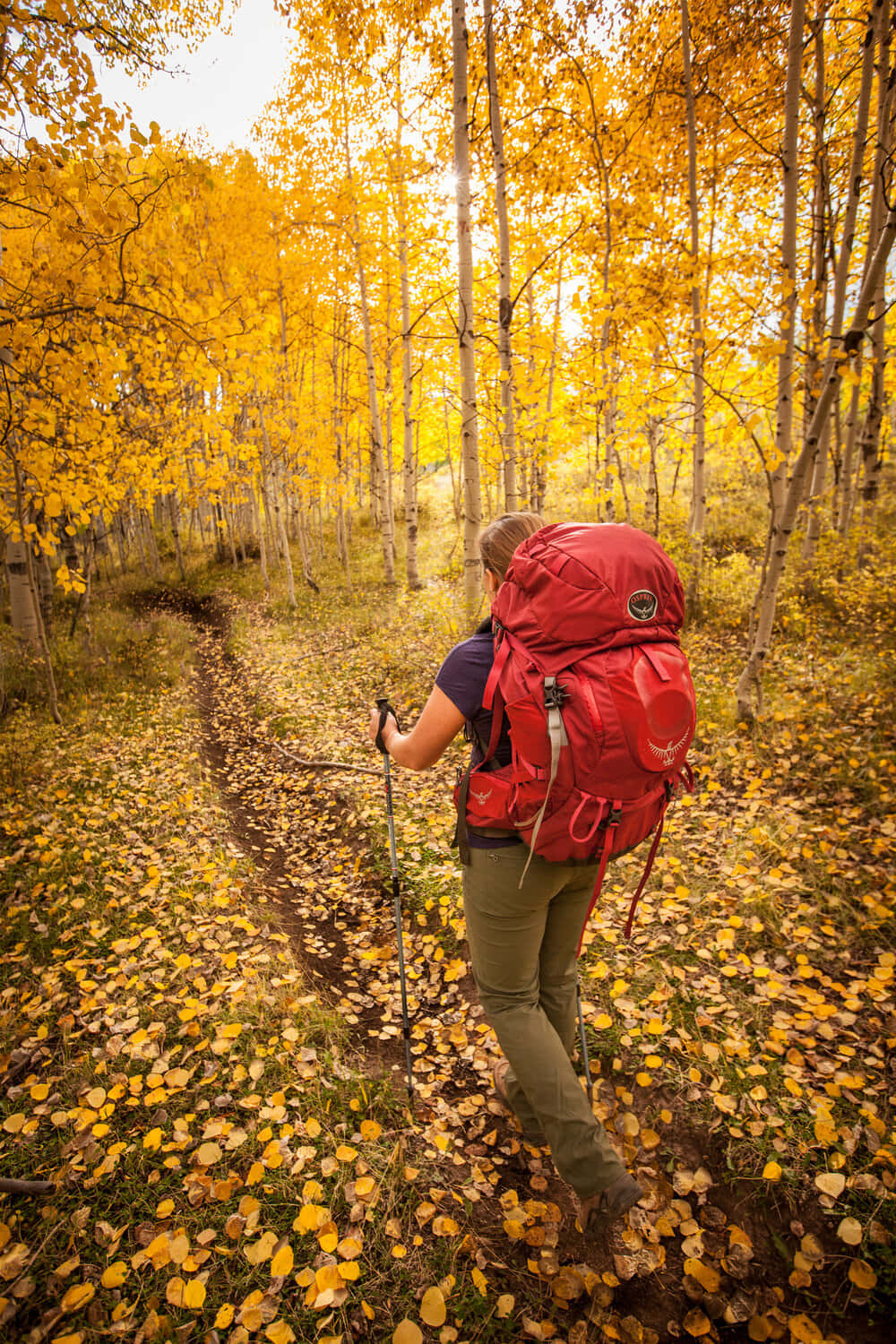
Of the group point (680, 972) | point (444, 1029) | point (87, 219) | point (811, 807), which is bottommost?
point (444, 1029)

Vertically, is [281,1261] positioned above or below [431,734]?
below

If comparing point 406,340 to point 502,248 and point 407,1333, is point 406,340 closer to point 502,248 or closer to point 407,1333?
point 502,248

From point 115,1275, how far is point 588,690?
285 cm

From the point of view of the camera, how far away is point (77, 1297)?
2.02 m

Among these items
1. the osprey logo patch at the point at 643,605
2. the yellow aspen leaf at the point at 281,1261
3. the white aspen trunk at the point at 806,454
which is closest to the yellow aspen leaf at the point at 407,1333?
the yellow aspen leaf at the point at 281,1261

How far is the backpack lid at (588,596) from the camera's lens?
1.72 m

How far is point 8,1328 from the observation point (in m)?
1.95

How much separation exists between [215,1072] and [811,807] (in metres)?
4.65

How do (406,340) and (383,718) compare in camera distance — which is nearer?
(383,718)

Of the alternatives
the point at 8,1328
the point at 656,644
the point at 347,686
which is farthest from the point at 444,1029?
the point at 347,686

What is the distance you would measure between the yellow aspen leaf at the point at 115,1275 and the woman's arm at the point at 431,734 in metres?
2.23

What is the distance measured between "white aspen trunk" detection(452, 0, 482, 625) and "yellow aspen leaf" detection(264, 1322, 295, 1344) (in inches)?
220

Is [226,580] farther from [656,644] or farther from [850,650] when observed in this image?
[656,644]

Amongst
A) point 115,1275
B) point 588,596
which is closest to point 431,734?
point 588,596
